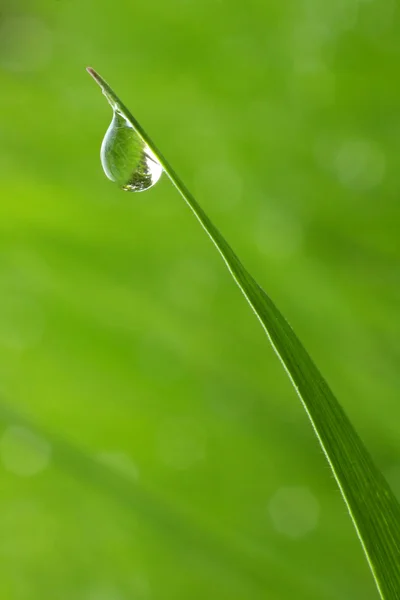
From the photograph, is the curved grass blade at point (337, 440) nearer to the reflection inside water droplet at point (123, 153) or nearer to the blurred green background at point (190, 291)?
the reflection inside water droplet at point (123, 153)

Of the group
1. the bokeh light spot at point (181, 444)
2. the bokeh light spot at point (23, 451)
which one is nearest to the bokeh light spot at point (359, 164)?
the bokeh light spot at point (181, 444)

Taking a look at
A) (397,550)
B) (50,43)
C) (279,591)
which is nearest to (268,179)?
(50,43)

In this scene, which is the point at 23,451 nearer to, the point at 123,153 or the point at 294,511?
the point at 294,511

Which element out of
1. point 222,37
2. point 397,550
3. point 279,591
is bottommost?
point 279,591

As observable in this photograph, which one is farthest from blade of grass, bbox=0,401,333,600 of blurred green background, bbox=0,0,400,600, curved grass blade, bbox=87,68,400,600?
curved grass blade, bbox=87,68,400,600

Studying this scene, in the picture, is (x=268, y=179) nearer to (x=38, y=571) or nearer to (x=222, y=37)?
(x=222, y=37)
